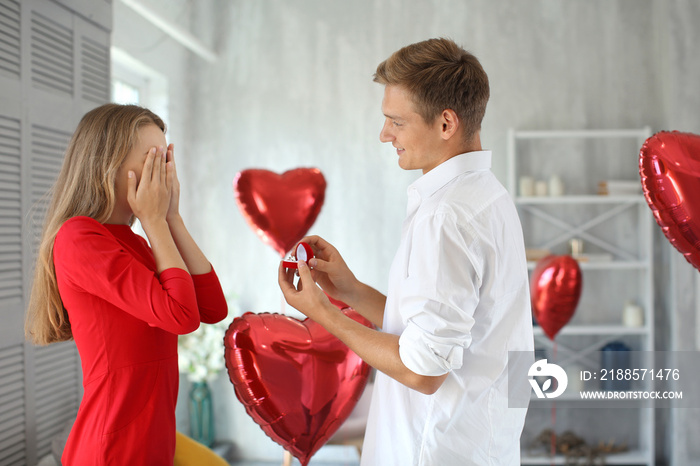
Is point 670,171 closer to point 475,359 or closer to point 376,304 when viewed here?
point 475,359

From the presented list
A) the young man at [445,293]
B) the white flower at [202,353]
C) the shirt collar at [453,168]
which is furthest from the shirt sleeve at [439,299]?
the white flower at [202,353]

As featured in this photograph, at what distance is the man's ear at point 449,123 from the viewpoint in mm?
1199

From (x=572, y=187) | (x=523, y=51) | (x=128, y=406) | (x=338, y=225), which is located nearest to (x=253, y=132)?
(x=338, y=225)

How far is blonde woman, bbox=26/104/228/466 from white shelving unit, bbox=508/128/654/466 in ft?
9.97

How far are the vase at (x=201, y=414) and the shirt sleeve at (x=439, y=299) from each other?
3.00 m

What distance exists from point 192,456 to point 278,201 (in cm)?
107

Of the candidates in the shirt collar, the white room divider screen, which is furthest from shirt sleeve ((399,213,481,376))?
the white room divider screen

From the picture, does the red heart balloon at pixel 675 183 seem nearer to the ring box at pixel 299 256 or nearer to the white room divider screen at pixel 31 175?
the ring box at pixel 299 256

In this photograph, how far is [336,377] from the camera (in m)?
1.60

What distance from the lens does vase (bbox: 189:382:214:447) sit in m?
3.82

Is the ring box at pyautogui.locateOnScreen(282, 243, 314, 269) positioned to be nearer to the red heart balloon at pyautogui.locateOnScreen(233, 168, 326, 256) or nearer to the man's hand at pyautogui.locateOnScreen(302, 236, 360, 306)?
the man's hand at pyautogui.locateOnScreen(302, 236, 360, 306)

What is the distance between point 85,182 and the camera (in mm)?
1204

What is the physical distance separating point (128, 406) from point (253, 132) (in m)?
3.19

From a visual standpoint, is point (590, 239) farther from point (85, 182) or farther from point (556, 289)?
point (85, 182)
